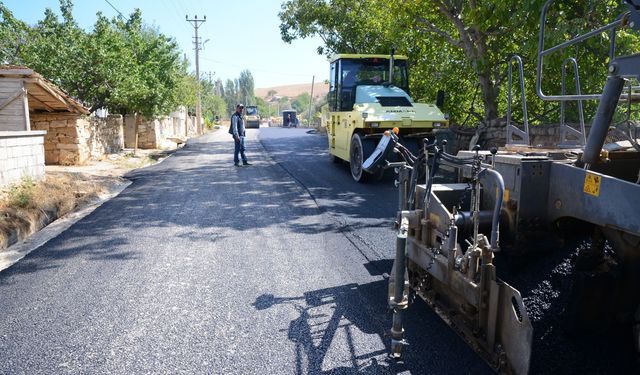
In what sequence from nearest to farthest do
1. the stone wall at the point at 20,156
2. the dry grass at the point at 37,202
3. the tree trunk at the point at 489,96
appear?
the dry grass at the point at 37,202, the stone wall at the point at 20,156, the tree trunk at the point at 489,96

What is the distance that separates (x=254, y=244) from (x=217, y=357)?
106 inches

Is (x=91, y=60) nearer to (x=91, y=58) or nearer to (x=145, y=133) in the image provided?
(x=91, y=58)

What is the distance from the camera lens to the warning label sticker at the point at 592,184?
8.87 feet

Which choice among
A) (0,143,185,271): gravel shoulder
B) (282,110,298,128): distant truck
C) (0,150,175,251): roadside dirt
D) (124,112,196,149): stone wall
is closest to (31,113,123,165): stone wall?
(0,150,175,251): roadside dirt

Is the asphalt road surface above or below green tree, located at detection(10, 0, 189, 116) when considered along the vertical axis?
below

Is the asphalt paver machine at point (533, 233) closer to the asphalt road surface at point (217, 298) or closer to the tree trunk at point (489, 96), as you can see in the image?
the asphalt road surface at point (217, 298)

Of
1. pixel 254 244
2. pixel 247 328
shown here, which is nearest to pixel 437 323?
pixel 247 328

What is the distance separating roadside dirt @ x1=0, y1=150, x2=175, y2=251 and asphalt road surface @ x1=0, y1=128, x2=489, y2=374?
0.71m

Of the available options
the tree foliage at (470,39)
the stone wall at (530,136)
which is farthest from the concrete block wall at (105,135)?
the stone wall at (530,136)

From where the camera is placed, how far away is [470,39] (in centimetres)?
1137

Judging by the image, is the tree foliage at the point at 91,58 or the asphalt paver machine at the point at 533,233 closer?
the asphalt paver machine at the point at 533,233

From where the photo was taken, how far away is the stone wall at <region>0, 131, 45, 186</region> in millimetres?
8773

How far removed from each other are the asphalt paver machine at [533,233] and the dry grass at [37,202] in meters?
5.37

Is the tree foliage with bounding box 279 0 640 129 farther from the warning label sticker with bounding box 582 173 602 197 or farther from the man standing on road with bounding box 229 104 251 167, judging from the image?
the man standing on road with bounding box 229 104 251 167
